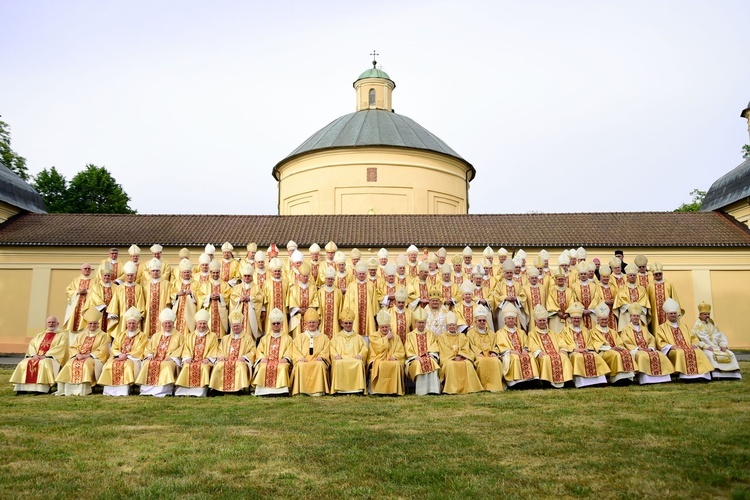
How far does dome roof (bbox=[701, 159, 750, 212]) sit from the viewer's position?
73.6 feet

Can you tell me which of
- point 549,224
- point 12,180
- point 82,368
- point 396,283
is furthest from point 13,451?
point 12,180

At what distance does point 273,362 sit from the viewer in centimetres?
1039

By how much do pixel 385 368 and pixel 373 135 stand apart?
1820 centimetres

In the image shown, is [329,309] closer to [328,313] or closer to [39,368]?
[328,313]

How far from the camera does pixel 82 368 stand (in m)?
10.6

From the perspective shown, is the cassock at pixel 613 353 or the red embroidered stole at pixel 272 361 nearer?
the red embroidered stole at pixel 272 361

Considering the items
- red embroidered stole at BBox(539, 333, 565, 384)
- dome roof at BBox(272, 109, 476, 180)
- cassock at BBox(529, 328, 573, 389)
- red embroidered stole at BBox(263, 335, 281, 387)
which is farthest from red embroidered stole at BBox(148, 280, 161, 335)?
dome roof at BBox(272, 109, 476, 180)

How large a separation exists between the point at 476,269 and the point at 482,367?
2.72 meters

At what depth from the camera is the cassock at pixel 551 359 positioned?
10531 mm

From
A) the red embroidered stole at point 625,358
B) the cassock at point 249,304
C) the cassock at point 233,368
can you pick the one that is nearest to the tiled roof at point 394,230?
the cassock at point 249,304

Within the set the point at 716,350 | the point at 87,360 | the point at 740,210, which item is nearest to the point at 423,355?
the point at 716,350

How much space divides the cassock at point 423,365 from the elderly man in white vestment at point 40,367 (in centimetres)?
575

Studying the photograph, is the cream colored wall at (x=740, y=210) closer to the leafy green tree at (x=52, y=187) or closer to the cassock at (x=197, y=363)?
the cassock at (x=197, y=363)

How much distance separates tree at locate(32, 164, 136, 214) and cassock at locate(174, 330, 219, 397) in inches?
1037
